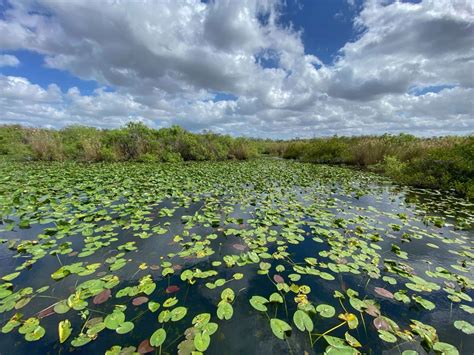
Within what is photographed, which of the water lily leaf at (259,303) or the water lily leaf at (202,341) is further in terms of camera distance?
the water lily leaf at (259,303)

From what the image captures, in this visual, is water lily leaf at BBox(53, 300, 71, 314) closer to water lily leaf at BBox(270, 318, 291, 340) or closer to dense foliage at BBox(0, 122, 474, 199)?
water lily leaf at BBox(270, 318, 291, 340)

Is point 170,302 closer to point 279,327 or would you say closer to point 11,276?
point 279,327

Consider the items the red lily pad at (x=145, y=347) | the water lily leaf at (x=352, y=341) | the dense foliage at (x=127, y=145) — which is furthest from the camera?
the dense foliage at (x=127, y=145)

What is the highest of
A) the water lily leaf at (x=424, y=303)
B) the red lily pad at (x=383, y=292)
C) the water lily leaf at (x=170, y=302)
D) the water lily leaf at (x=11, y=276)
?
the water lily leaf at (x=11, y=276)

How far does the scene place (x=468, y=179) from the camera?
22.5 feet

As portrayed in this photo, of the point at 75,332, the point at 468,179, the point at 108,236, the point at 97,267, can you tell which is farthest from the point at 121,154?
the point at 468,179

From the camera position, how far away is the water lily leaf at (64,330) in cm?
169

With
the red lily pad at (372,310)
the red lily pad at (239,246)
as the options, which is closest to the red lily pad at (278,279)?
the red lily pad at (239,246)

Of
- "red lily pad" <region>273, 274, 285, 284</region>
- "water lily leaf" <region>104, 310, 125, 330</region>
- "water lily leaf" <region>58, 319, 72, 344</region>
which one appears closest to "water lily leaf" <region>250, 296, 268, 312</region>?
"red lily pad" <region>273, 274, 285, 284</region>

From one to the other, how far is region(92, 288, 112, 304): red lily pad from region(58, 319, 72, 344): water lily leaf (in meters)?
0.27

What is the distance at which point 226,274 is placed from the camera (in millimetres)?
2646

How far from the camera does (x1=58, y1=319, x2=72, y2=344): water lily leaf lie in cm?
169

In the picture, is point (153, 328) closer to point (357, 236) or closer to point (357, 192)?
point (357, 236)

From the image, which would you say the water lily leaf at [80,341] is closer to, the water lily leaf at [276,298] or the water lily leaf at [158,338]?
the water lily leaf at [158,338]
